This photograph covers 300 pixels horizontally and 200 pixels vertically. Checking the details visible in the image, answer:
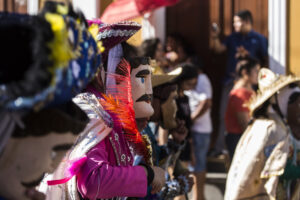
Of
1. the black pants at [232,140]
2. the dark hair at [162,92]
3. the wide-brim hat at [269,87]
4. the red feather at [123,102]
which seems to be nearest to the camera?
the red feather at [123,102]

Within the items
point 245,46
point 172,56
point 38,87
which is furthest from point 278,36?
point 38,87

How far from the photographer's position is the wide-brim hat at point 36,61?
1.31 m

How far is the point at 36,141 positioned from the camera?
1.49 m

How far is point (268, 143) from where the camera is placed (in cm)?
404

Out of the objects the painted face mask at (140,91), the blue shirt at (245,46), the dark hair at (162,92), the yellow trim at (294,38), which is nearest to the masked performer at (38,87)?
the painted face mask at (140,91)

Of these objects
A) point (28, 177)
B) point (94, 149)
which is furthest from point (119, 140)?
point (28, 177)

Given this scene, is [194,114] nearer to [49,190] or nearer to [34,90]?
[49,190]

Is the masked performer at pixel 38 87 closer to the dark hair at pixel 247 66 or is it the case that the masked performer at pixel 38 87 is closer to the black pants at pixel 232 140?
the black pants at pixel 232 140

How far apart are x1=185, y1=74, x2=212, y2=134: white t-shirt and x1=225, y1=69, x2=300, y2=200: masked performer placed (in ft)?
6.57

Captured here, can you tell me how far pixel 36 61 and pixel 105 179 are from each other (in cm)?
100

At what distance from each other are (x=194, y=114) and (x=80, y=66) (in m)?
4.91

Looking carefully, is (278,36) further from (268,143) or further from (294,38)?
(268,143)

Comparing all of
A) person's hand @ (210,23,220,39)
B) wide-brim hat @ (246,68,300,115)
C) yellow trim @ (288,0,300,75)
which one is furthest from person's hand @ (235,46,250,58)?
wide-brim hat @ (246,68,300,115)

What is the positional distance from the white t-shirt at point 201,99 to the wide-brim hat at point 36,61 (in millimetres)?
4973
